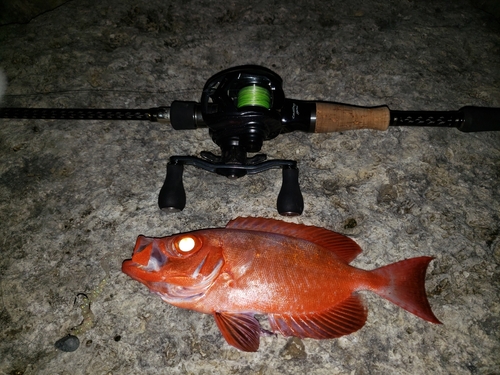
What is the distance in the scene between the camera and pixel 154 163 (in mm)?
2793

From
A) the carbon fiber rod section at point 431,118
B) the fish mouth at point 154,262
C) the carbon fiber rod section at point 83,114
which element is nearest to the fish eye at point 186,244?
the fish mouth at point 154,262

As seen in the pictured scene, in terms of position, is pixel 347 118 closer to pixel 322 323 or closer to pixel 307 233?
pixel 307 233

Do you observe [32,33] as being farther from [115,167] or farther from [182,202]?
[182,202]

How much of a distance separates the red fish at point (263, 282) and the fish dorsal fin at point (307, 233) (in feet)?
0.35

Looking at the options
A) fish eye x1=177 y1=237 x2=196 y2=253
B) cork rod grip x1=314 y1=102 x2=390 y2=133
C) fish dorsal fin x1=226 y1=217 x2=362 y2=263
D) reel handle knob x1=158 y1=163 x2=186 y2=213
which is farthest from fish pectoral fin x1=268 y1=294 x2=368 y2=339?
cork rod grip x1=314 y1=102 x2=390 y2=133

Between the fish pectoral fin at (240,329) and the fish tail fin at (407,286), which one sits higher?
the fish tail fin at (407,286)

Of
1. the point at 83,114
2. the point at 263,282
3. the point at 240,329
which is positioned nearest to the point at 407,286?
the point at 263,282

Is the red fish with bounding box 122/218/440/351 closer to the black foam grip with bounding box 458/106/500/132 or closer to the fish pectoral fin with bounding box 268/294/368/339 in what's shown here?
the fish pectoral fin with bounding box 268/294/368/339

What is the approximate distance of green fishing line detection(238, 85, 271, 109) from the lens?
2.19 meters

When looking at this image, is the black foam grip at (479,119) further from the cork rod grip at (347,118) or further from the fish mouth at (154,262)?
the fish mouth at (154,262)

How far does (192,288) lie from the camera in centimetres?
195

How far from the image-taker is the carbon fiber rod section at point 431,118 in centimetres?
247

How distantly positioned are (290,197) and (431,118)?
4.03 feet

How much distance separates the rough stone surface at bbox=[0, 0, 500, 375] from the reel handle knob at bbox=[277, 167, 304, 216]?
26 cm
